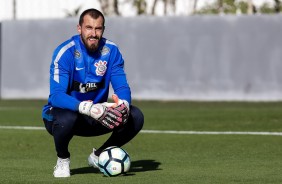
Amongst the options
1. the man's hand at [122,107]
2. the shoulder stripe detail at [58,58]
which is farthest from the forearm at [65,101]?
the man's hand at [122,107]

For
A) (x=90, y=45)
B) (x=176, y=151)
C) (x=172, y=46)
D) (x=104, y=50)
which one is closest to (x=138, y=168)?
(x=104, y=50)

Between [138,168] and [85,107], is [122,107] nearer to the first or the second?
[85,107]

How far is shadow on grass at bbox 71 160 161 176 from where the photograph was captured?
1006 centimetres

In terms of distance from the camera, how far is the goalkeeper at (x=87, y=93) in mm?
9305

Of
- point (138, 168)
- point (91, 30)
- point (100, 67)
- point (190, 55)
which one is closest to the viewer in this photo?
point (91, 30)

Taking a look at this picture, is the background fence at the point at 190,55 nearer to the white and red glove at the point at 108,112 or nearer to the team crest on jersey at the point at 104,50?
the team crest on jersey at the point at 104,50

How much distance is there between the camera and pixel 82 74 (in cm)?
959

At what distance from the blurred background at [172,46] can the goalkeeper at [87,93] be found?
14.6 m

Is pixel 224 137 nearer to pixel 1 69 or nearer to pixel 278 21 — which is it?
pixel 278 21

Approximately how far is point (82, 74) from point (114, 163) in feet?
3.16

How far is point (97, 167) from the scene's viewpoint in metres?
10.1

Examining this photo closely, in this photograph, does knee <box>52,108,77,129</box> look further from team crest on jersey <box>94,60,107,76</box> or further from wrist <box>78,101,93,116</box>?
team crest on jersey <box>94,60,107,76</box>

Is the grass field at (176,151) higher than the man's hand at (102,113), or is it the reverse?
the man's hand at (102,113)

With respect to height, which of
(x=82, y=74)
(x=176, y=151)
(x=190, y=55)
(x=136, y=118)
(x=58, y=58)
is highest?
(x=58, y=58)
